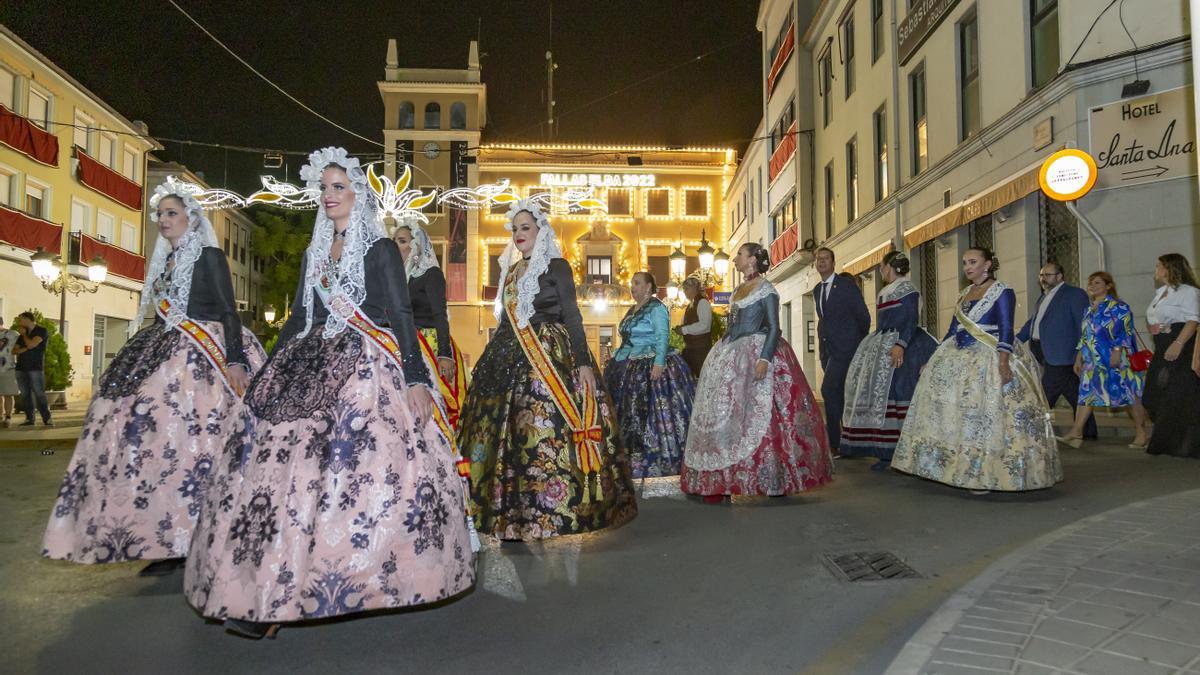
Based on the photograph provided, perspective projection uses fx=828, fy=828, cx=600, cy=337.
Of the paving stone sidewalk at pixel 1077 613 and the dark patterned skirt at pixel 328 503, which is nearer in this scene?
the paving stone sidewalk at pixel 1077 613

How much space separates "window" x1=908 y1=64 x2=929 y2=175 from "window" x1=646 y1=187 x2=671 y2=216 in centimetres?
2549

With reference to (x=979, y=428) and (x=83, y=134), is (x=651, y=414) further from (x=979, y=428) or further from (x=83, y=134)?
(x=83, y=134)

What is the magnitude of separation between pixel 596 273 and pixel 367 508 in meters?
39.4

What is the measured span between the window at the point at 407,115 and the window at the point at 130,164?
44.6 ft

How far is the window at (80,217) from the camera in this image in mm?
27172

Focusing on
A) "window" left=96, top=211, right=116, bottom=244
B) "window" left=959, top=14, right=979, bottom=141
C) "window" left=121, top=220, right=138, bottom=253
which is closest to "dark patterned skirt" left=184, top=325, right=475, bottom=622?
"window" left=959, top=14, right=979, bottom=141

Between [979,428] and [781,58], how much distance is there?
25226mm

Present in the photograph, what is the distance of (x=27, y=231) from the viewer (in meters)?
23.6

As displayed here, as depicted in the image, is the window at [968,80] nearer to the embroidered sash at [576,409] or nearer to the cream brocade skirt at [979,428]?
the cream brocade skirt at [979,428]

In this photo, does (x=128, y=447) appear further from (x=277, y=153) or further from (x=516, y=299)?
(x=277, y=153)

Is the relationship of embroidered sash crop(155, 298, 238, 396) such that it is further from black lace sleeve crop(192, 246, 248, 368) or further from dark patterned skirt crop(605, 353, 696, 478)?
dark patterned skirt crop(605, 353, 696, 478)

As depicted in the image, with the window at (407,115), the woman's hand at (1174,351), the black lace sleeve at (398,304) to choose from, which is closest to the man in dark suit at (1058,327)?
the woman's hand at (1174,351)

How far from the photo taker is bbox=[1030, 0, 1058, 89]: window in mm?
12102

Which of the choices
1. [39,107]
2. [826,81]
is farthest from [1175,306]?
[39,107]
